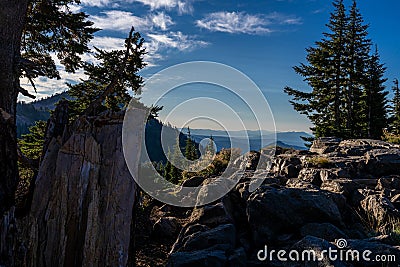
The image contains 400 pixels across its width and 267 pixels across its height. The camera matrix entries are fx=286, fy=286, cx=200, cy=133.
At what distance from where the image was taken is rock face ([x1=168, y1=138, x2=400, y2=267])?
4895 millimetres

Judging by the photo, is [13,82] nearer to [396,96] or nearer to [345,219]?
[345,219]

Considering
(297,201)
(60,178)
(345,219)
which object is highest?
(60,178)

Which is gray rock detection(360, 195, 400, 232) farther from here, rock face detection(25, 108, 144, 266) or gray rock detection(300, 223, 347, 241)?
rock face detection(25, 108, 144, 266)

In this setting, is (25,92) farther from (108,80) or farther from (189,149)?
(189,149)

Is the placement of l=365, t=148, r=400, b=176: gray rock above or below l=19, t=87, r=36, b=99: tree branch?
below

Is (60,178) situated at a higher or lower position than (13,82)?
lower

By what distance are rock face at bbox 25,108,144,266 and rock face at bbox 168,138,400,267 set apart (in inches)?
57.1

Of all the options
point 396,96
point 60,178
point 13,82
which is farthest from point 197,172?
point 396,96

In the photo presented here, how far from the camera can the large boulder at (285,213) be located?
6102 millimetres

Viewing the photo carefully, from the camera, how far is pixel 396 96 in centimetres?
3697

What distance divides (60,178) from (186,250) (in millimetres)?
3028

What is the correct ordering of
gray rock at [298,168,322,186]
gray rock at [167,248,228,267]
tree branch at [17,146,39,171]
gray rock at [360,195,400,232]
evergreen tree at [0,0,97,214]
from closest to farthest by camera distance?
evergreen tree at [0,0,97,214], tree branch at [17,146,39,171], gray rock at [167,248,228,267], gray rock at [360,195,400,232], gray rock at [298,168,322,186]

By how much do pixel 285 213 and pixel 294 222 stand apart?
251 millimetres

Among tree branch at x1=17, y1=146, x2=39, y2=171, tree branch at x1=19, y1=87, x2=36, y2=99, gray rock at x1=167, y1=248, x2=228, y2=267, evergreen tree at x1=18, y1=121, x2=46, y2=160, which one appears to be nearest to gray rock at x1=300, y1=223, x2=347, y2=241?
gray rock at x1=167, y1=248, x2=228, y2=267
